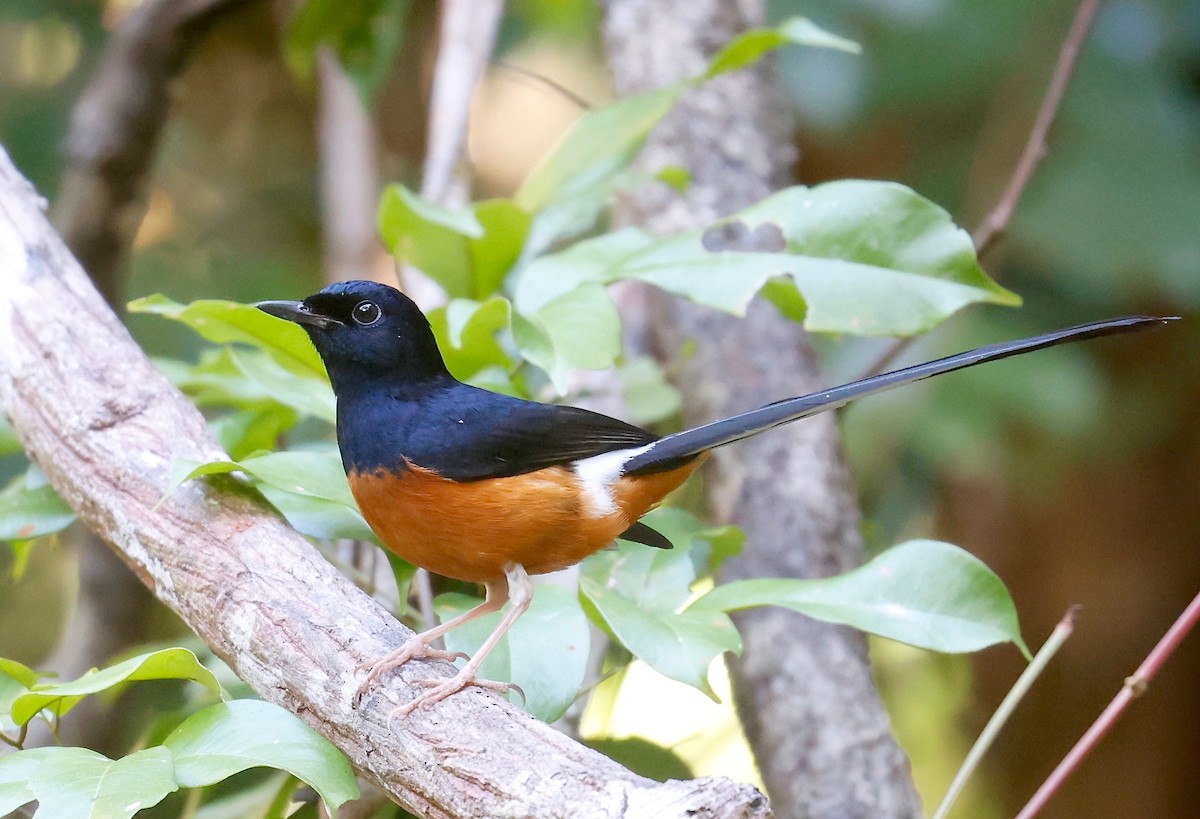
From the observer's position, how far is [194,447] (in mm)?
2016

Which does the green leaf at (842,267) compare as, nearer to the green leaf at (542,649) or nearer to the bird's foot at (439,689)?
the green leaf at (542,649)

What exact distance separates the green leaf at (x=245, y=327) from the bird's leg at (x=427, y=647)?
0.71 m

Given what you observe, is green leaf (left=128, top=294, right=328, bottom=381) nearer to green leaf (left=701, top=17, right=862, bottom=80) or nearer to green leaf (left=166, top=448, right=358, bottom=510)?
green leaf (left=166, top=448, right=358, bottom=510)

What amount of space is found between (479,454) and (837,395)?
642 mm

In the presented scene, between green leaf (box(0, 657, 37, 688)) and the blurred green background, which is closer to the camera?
green leaf (box(0, 657, 37, 688))

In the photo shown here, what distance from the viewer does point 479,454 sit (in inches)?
79.4

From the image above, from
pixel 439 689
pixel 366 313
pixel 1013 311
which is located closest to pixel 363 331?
pixel 366 313

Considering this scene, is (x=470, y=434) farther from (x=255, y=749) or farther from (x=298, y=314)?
(x=255, y=749)

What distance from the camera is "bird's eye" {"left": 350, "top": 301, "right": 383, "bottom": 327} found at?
2.20 meters

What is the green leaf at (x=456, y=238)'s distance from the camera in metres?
2.59

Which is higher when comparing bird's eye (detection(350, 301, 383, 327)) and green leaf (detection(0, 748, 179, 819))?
bird's eye (detection(350, 301, 383, 327))

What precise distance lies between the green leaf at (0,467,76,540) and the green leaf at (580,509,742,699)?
1046 millimetres

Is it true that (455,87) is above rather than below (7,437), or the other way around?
above

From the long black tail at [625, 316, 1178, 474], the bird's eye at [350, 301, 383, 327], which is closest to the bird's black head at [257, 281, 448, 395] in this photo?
the bird's eye at [350, 301, 383, 327]
